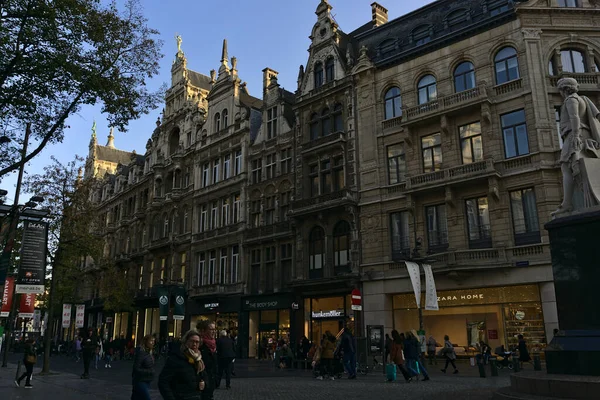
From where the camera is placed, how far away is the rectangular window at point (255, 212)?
37728 mm

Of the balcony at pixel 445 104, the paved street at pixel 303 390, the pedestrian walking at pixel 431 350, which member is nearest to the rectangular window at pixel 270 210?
the balcony at pixel 445 104

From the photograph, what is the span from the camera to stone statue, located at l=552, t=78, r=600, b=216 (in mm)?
10586

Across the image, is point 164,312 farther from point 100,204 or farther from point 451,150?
point 100,204

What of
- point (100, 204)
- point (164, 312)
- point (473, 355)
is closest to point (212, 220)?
point (164, 312)

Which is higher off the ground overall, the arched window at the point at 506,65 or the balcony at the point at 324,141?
the arched window at the point at 506,65

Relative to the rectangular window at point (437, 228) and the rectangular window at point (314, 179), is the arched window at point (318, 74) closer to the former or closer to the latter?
the rectangular window at point (314, 179)

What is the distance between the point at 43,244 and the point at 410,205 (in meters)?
18.1

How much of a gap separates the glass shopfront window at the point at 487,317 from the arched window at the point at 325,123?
12269mm

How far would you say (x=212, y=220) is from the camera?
42.0m

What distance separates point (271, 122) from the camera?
38.7m

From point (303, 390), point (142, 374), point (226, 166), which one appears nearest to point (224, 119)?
point (226, 166)

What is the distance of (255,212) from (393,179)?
485 inches

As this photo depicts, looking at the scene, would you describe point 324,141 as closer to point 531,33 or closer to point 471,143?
point 471,143

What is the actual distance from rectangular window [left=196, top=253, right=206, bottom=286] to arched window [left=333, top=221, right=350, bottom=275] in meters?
14.5
